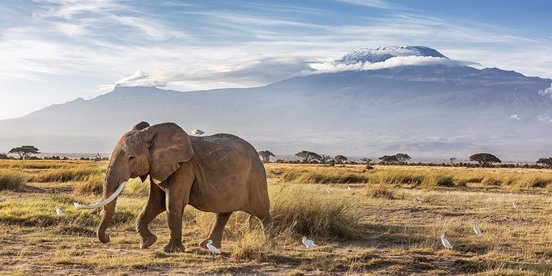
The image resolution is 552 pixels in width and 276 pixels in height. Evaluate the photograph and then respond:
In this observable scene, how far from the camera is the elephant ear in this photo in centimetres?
1101

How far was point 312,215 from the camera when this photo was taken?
1395cm

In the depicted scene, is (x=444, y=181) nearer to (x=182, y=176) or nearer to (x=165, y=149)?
(x=182, y=176)

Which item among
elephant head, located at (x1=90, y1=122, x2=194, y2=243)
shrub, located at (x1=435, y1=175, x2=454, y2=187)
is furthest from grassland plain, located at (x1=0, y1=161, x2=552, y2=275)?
shrub, located at (x1=435, y1=175, x2=454, y2=187)

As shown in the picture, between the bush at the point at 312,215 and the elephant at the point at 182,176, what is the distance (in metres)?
1.36

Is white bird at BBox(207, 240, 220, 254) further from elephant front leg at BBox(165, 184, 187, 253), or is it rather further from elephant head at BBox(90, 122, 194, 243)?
elephant head at BBox(90, 122, 194, 243)

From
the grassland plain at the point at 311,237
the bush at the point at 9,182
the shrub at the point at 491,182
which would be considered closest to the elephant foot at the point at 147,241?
the grassland plain at the point at 311,237

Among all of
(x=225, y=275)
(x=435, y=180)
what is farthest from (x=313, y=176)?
(x=225, y=275)

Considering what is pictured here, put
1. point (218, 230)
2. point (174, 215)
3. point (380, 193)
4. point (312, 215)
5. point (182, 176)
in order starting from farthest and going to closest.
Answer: point (380, 193), point (312, 215), point (218, 230), point (182, 176), point (174, 215)

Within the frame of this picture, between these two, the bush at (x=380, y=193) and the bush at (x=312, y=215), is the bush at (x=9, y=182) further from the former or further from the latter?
the bush at (x=312, y=215)

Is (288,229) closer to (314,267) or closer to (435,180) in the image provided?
(314,267)

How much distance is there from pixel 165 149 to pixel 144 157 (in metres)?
0.32

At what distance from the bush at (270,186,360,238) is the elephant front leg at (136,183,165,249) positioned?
2.43 m

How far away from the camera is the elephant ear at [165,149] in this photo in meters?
11.0

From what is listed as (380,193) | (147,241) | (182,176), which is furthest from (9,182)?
(182,176)
